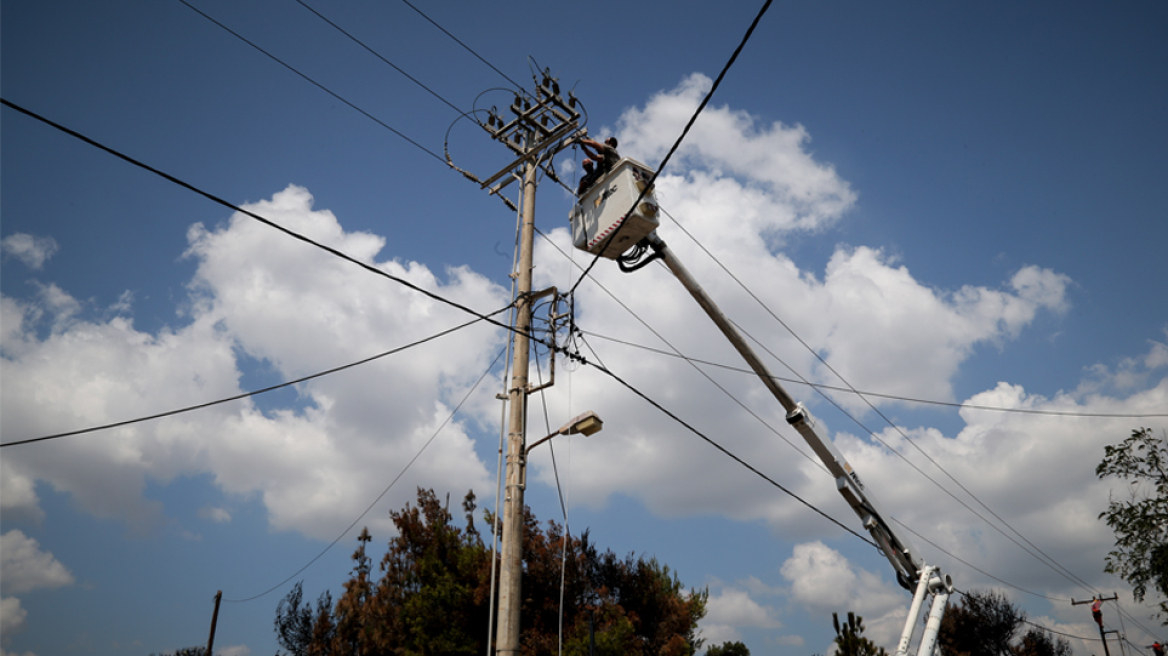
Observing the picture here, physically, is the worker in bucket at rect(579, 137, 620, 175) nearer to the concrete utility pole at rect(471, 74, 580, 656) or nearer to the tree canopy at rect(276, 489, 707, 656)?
the concrete utility pole at rect(471, 74, 580, 656)

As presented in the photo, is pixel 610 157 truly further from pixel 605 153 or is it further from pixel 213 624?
pixel 213 624

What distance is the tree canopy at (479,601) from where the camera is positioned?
2352 centimetres

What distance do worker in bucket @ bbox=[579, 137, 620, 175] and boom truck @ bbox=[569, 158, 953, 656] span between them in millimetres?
287

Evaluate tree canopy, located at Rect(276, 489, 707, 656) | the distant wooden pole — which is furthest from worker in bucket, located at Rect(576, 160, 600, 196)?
the distant wooden pole

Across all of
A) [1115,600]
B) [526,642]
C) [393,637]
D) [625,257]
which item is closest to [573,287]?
[625,257]

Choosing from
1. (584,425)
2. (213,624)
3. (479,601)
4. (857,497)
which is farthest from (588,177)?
(213,624)

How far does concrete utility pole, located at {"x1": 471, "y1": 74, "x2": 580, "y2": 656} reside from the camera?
30.7 ft

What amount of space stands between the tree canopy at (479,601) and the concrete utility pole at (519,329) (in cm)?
1355

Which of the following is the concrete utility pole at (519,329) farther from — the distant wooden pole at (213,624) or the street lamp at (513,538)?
the distant wooden pole at (213,624)

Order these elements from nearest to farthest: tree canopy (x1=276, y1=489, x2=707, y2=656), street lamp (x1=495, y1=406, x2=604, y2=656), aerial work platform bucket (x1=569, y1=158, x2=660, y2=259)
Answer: street lamp (x1=495, y1=406, x2=604, y2=656)
aerial work platform bucket (x1=569, y1=158, x2=660, y2=259)
tree canopy (x1=276, y1=489, x2=707, y2=656)

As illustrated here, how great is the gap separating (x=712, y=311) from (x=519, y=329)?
3.23 m

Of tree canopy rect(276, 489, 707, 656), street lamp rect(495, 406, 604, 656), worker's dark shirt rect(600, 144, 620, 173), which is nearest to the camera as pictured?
street lamp rect(495, 406, 604, 656)

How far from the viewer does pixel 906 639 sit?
11.3 m

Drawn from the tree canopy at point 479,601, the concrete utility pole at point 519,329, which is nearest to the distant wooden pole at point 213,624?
the tree canopy at point 479,601
